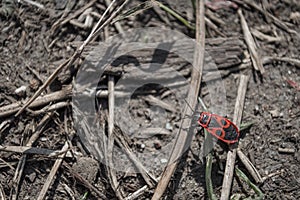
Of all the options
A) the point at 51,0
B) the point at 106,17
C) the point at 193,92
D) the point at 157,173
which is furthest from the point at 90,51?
the point at 157,173

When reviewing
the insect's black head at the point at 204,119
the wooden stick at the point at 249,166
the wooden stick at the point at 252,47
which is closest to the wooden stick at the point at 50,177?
the insect's black head at the point at 204,119

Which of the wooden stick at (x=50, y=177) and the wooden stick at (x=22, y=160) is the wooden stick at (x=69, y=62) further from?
the wooden stick at (x=50, y=177)

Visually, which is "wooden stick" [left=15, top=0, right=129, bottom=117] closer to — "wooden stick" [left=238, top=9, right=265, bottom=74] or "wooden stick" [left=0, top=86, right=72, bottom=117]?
"wooden stick" [left=0, top=86, right=72, bottom=117]

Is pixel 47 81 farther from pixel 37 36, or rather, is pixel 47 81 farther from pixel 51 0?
pixel 51 0

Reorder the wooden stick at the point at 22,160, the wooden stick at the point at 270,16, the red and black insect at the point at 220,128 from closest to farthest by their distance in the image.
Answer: the wooden stick at the point at 22,160 < the red and black insect at the point at 220,128 < the wooden stick at the point at 270,16

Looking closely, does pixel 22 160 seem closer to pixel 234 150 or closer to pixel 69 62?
pixel 69 62

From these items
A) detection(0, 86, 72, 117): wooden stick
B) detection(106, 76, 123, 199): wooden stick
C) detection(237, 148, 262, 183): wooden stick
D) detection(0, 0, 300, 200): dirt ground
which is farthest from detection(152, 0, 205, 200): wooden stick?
detection(0, 86, 72, 117): wooden stick

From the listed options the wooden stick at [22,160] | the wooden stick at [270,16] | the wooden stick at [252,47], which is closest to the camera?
the wooden stick at [22,160]
